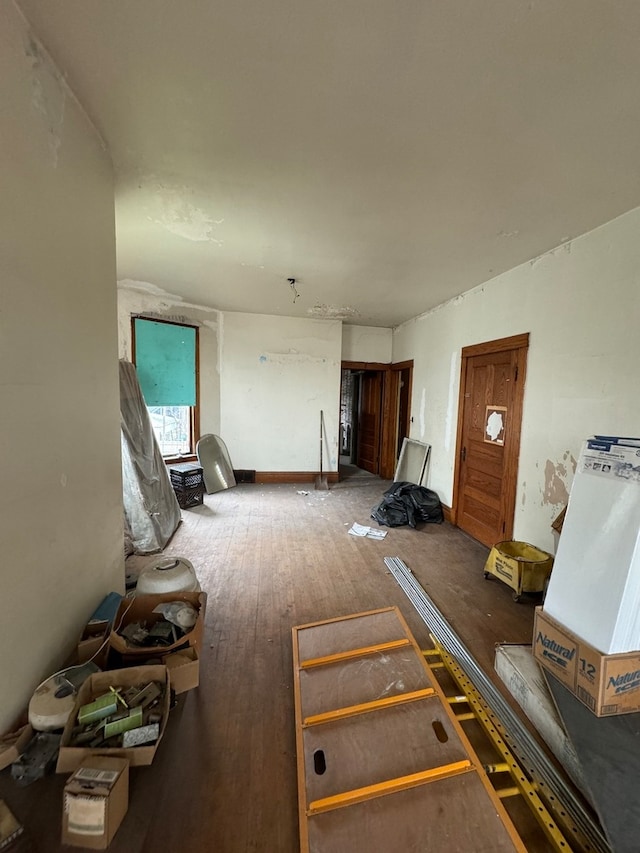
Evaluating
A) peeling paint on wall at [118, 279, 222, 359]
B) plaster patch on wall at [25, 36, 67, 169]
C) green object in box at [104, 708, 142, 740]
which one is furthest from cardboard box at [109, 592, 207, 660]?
peeling paint on wall at [118, 279, 222, 359]

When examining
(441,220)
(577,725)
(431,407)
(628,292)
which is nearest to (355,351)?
(431,407)

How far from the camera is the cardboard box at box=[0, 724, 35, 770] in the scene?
3.91 ft

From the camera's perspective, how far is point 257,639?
2094mm

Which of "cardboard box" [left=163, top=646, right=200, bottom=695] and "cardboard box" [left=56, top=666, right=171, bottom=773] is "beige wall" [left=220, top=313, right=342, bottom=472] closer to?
"cardboard box" [left=163, top=646, right=200, bottom=695]

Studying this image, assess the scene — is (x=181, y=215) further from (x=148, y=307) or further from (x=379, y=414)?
(x=379, y=414)

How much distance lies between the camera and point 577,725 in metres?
1.42

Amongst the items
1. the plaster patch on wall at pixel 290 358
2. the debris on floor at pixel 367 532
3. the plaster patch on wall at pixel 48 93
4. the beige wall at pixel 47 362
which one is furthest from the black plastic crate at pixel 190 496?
the plaster patch on wall at pixel 48 93

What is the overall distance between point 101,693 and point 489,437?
3469 millimetres

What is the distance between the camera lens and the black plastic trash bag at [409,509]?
13.3 ft

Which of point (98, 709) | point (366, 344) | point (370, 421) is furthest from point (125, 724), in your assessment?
point (370, 421)

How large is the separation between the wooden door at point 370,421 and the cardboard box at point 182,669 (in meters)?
5.27

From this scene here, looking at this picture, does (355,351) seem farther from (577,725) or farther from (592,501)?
(577,725)

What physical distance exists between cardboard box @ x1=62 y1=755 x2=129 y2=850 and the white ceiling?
2.48 m

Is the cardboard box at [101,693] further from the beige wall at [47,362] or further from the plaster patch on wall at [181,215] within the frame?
the plaster patch on wall at [181,215]
